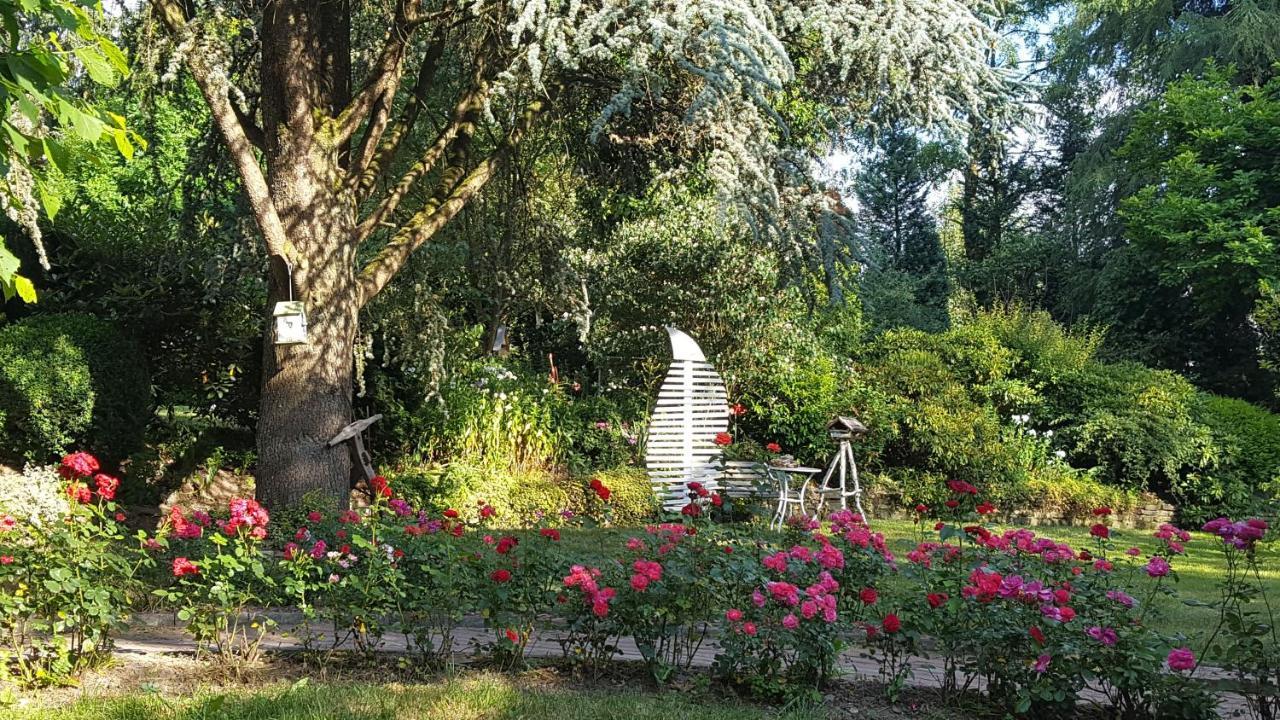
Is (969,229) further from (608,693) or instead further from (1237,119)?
(608,693)

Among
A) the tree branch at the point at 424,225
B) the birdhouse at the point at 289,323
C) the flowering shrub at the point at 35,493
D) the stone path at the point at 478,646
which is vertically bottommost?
the stone path at the point at 478,646

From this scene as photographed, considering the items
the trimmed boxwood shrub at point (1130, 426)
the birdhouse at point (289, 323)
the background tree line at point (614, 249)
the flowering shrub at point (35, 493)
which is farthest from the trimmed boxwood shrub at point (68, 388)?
the trimmed boxwood shrub at point (1130, 426)

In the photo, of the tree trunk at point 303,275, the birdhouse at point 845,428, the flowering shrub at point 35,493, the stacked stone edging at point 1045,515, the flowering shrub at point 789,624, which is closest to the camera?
the flowering shrub at point 789,624

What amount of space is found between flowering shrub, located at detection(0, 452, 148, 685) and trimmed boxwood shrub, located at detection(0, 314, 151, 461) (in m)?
4.78

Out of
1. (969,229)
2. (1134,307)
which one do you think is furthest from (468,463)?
(969,229)

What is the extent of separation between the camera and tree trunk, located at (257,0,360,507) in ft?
21.7

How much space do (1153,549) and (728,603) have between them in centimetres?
230

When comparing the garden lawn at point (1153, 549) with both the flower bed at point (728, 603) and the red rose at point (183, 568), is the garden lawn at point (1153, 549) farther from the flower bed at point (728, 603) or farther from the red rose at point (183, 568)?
the red rose at point (183, 568)

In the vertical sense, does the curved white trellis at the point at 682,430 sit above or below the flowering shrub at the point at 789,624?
above

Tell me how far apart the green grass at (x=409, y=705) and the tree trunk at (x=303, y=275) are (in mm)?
3284

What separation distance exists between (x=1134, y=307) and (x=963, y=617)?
17.7 meters

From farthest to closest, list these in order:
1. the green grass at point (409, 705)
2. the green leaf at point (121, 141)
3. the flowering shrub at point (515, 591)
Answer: the flowering shrub at point (515, 591) → the green grass at point (409, 705) → the green leaf at point (121, 141)

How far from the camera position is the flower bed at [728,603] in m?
3.36

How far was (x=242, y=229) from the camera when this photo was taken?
805cm
